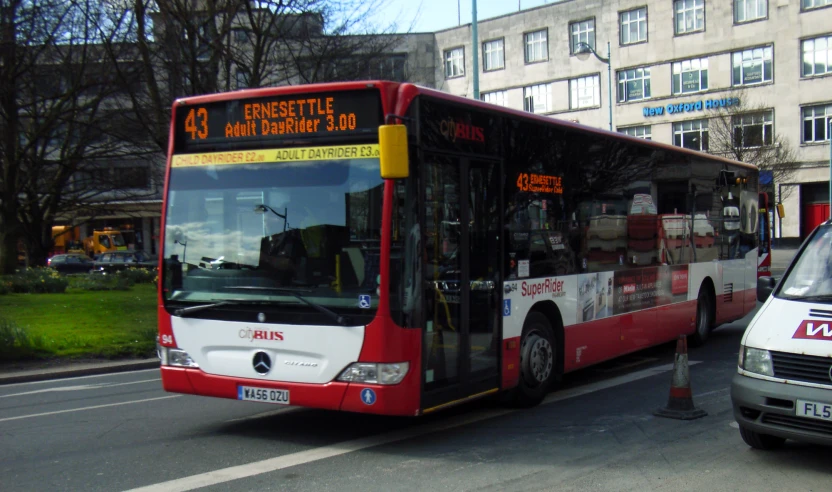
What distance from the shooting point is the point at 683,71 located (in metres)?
52.2

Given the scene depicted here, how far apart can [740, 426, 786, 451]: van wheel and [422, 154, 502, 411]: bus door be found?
2.29 meters

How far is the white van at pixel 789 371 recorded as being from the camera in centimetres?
589

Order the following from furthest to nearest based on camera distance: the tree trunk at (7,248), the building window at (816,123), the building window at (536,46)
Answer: the building window at (536,46) → the building window at (816,123) → the tree trunk at (7,248)

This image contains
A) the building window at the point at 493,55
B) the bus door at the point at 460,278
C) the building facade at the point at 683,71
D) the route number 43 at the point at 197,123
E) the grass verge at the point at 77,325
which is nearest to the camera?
the bus door at the point at 460,278

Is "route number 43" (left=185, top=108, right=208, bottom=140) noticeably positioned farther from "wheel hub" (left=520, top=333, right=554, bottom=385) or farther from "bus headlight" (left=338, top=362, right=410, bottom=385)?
"wheel hub" (left=520, top=333, right=554, bottom=385)

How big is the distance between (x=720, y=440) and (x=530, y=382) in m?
2.06

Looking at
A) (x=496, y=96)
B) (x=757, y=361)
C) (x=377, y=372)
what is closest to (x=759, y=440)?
(x=757, y=361)

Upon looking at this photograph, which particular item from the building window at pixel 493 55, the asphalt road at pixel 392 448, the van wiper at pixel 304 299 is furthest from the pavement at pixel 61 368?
the building window at pixel 493 55

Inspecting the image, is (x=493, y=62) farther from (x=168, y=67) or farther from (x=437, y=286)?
(x=437, y=286)

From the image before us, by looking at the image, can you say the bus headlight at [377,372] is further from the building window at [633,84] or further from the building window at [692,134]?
the building window at [633,84]

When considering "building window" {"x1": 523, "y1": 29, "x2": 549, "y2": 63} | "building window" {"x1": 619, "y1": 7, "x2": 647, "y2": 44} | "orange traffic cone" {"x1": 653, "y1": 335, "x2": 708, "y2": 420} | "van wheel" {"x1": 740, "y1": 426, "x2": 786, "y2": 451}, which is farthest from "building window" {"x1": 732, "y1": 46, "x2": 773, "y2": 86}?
"van wheel" {"x1": 740, "y1": 426, "x2": 786, "y2": 451}

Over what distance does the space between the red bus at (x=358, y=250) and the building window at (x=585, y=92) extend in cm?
4919

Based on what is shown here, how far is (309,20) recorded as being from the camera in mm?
21531

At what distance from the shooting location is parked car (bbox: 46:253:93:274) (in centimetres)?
4250
